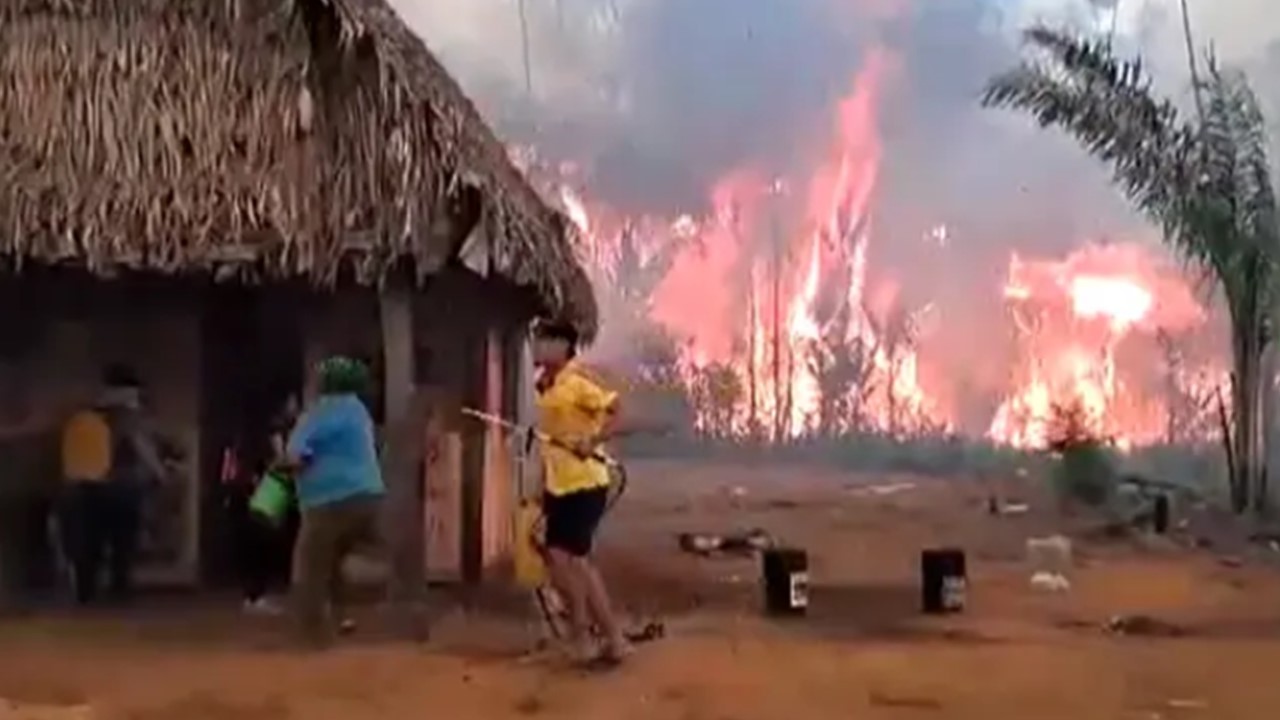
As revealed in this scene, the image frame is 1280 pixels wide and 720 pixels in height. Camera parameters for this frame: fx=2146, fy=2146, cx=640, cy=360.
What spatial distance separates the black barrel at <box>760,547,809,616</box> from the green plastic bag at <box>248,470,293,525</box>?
2814 millimetres

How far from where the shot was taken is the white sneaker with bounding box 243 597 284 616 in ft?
38.5

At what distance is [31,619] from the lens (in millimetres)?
11461

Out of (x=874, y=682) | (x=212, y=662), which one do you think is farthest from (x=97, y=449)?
(x=874, y=682)

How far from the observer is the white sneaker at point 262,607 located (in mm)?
11734

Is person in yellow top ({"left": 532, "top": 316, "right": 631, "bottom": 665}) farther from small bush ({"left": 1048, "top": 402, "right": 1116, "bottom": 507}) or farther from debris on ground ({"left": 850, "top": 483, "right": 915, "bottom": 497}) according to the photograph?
debris on ground ({"left": 850, "top": 483, "right": 915, "bottom": 497})

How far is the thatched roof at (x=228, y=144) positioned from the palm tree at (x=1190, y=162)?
8.98 meters

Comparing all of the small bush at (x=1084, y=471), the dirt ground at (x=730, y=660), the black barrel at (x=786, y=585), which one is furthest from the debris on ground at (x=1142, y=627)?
the small bush at (x=1084, y=471)

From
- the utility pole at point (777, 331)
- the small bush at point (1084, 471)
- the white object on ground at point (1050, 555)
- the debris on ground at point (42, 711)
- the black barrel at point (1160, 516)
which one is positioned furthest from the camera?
the utility pole at point (777, 331)

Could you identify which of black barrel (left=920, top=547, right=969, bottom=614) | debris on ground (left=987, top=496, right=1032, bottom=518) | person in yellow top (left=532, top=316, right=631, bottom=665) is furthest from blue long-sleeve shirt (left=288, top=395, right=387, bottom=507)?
debris on ground (left=987, top=496, right=1032, bottom=518)

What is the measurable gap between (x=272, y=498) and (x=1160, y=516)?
10773 millimetres

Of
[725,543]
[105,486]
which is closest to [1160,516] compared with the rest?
[725,543]

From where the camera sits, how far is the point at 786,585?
38.9ft

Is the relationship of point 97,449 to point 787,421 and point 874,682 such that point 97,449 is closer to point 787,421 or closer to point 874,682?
point 874,682

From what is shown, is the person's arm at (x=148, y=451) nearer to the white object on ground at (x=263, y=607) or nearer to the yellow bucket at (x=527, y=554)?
the white object on ground at (x=263, y=607)
